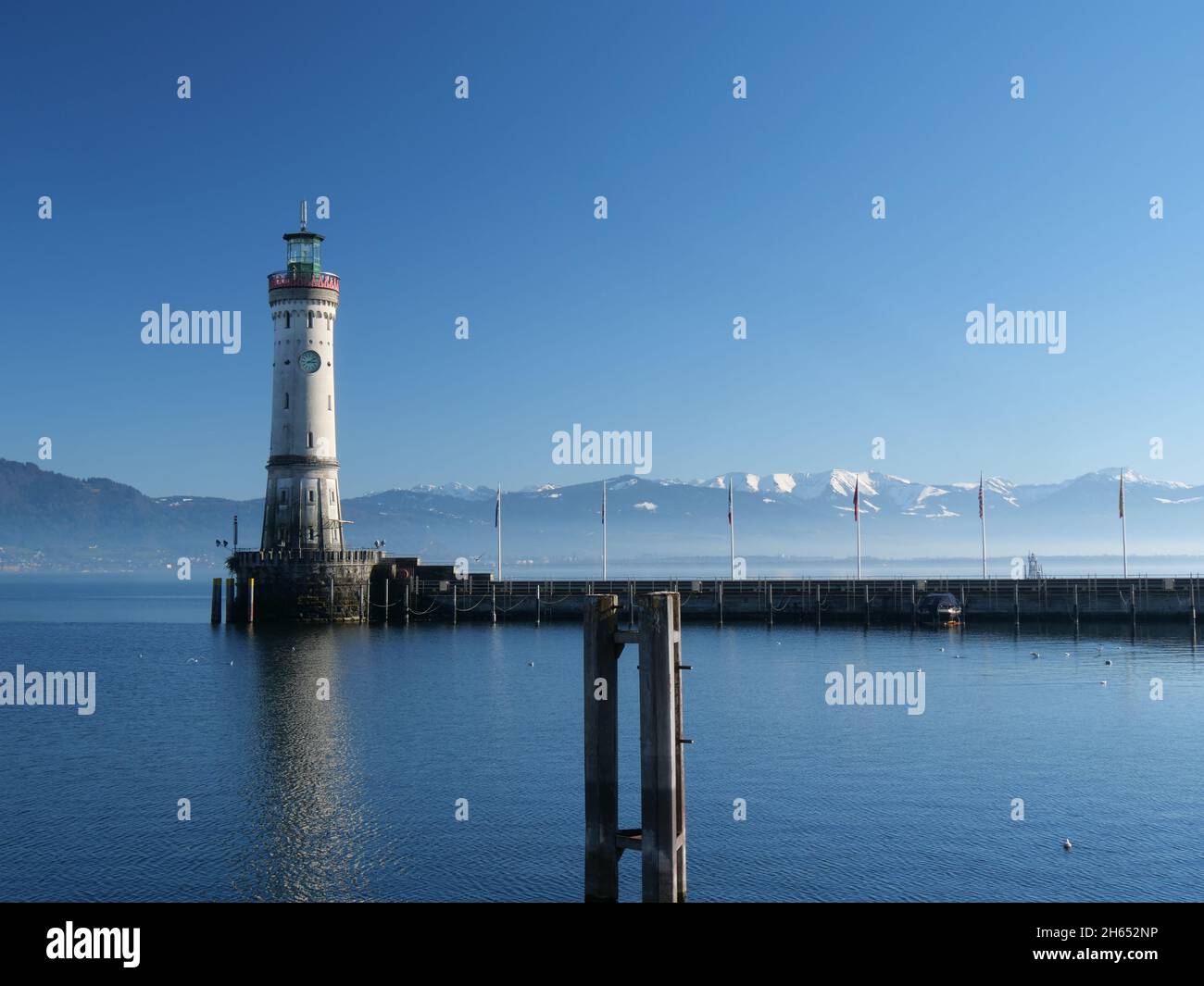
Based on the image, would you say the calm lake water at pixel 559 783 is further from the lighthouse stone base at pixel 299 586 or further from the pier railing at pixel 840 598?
the pier railing at pixel 840 598

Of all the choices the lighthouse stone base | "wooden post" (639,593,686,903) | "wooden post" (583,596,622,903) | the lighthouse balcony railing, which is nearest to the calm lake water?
"wooden post" (583,596,622,903)

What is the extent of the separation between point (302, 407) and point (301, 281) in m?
10.9

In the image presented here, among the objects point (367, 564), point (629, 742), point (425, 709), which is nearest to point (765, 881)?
point (629, 742)

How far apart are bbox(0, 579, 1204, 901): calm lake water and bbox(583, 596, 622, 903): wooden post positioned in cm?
679

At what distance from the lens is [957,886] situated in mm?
25594

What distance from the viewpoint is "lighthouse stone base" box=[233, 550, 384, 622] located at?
94812 millimetres

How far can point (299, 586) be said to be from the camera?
94.8 m

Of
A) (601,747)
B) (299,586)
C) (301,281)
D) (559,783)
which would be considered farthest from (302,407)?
(601,747)

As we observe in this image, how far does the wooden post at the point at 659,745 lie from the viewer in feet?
57.5

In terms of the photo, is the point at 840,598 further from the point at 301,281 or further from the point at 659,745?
the point at 659,745

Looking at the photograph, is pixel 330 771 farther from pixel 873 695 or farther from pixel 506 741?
pixel 873 695

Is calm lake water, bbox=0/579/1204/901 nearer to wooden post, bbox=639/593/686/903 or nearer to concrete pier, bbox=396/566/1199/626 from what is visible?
wooden post, bbox=639/593/686/903

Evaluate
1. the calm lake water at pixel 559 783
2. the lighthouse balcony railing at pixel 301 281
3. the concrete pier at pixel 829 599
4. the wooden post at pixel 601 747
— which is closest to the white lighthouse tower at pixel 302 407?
the lighthouse balcony railing at pixel 301 281

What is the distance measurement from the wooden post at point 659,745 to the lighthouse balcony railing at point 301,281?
276 ft
